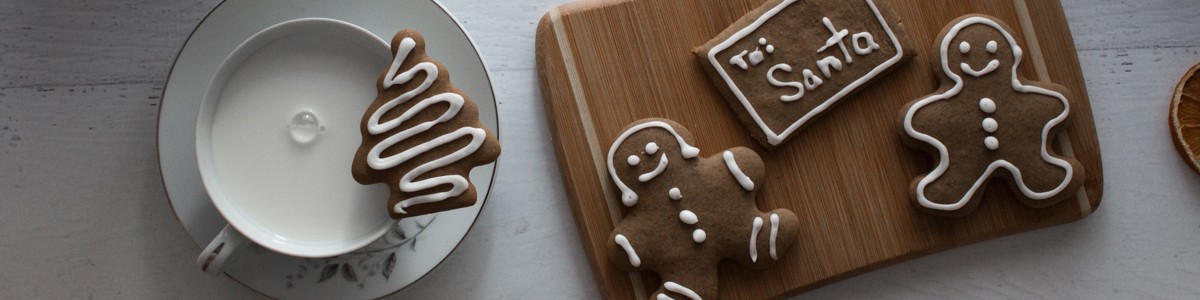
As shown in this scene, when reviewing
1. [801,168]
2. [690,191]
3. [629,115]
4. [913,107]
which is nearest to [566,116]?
[629,115]

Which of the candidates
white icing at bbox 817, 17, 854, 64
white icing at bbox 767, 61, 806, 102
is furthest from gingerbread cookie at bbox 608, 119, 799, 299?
white icing at bbox 817, 17, 854, 64

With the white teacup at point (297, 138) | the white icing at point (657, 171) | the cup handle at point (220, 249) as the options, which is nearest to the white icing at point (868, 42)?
the white icing at point (657, 171)

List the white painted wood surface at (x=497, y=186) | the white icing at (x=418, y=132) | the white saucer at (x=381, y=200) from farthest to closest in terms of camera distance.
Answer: the white painted wood surface at (x=497, y=186), the white saucer at (x=381, y=200), the white icing at (x=418, y=132)

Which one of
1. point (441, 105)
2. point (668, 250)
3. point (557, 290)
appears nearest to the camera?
point (441, 105)

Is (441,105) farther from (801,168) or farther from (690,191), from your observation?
(801,168)

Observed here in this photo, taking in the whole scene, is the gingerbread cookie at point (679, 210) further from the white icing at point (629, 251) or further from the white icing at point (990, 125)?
the white icing at point (990, 125)

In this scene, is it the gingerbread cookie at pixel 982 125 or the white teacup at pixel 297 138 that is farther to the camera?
the gingerbread cookie at pixel 982 125
